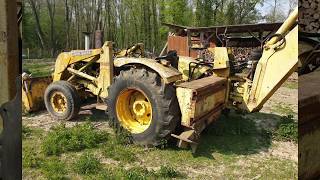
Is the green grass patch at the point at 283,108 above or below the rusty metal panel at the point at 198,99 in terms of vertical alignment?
below

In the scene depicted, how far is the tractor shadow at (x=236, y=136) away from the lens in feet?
7.90

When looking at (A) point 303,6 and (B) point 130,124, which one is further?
(B) point 130,124

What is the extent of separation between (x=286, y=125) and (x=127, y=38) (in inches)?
86.2

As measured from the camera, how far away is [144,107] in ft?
8.54

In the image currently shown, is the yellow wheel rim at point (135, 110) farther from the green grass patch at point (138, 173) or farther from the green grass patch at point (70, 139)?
the green grass patch at point (138, 173)

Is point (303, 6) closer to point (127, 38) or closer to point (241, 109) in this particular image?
point (127, 38)

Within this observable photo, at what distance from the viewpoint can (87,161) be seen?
1.53 meters

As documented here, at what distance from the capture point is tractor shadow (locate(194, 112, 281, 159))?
241cm

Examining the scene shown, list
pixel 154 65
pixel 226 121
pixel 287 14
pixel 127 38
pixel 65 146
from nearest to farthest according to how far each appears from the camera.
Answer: pixel 287 14, pixel 127 38, pixel 65 146, pixel 154 65, pixel 226 121

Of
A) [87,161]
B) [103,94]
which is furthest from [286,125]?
[87,161]

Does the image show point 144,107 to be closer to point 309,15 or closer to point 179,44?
point 179,44

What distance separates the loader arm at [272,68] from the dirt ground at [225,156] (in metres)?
0.13

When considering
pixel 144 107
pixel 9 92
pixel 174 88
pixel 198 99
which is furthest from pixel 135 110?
pixel 9 92

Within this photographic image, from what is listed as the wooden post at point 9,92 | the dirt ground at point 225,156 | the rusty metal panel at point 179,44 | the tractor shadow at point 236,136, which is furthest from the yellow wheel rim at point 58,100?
the wooden post at point 9,92
